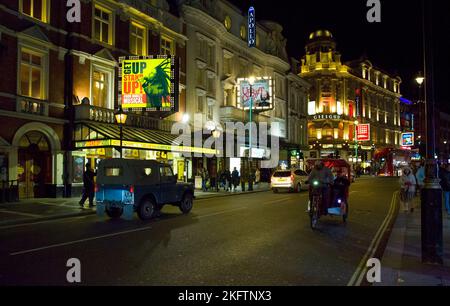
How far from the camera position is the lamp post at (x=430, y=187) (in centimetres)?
732

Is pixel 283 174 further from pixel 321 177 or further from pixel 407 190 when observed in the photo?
pixel 321 177

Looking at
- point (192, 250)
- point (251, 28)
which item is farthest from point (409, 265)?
point (251, 28)

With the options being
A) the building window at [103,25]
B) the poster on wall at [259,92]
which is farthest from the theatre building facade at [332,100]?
the building window at [103,25]

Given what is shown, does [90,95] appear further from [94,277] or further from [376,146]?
[376,146]

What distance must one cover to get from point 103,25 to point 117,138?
27.5 feet

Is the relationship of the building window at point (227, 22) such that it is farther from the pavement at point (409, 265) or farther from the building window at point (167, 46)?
the pavement at point (409, 265)

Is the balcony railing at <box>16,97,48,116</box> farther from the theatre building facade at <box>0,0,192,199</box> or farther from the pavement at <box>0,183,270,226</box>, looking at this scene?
the pavement at <box>0,183,270,226</box>

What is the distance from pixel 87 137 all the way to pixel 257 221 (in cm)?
1309

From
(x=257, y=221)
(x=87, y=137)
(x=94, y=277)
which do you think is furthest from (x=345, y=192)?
(x=87, y=137)

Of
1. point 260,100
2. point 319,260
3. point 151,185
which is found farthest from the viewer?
point 260,100

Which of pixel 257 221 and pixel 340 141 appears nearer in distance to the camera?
pixel 257 221

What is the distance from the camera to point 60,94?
866 inches

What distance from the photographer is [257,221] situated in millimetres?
13000
